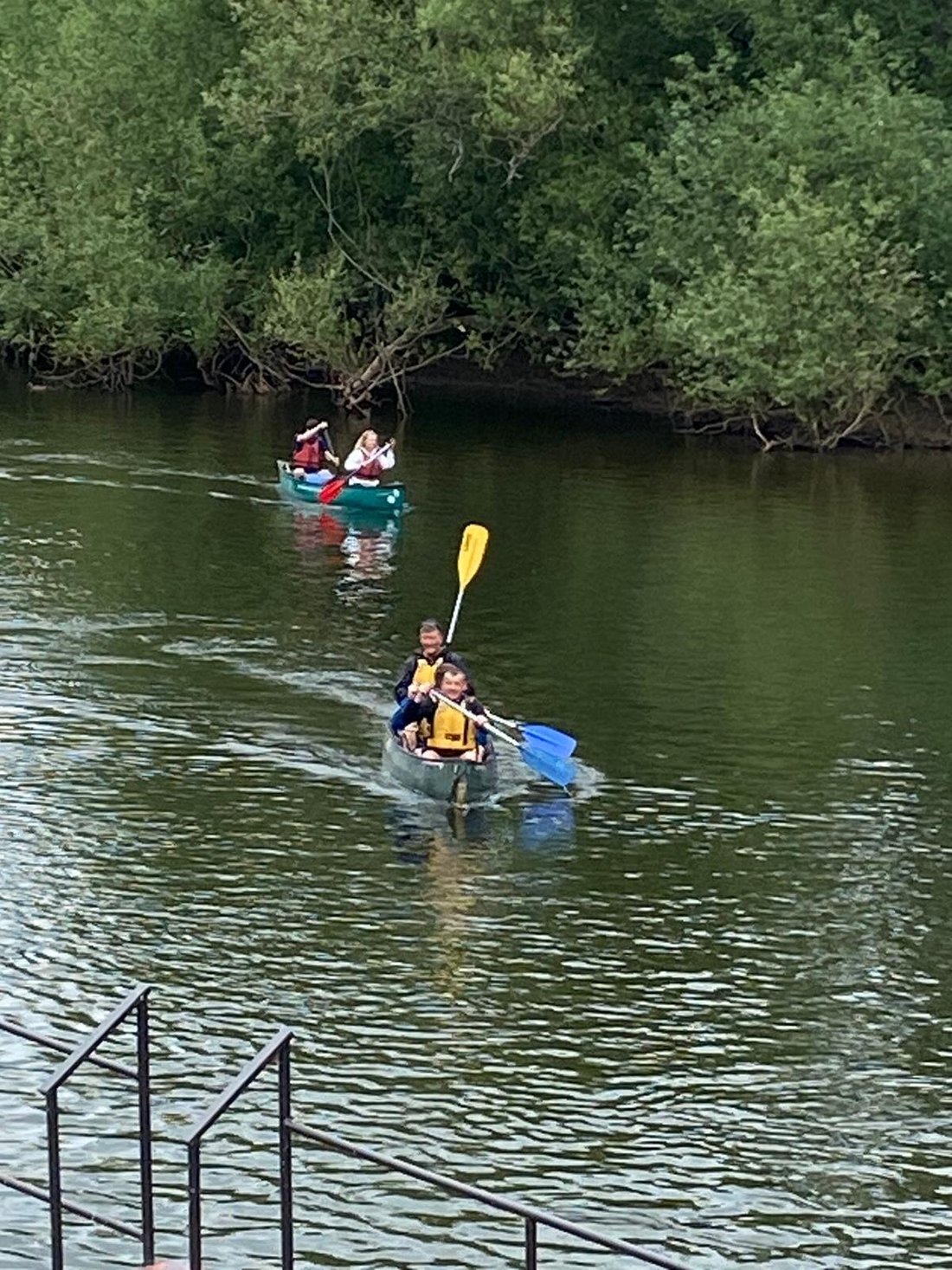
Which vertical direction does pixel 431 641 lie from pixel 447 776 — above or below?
above

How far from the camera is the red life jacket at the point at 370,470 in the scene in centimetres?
4622

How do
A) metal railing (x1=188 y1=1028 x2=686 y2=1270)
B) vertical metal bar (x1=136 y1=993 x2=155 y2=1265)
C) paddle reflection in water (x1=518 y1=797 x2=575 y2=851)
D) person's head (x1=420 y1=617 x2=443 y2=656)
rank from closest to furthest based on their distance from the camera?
metal railing (x1=188 y1=1028 x2=686 y2=1270) → vertical metal bar (x1=136 y1=993 x2=155 y2=1265) → paddle reflection in water (x1=518 y1=797 x2=575 y2=851) → person's head (x1=420 y1=617 x2=443 y2=656)

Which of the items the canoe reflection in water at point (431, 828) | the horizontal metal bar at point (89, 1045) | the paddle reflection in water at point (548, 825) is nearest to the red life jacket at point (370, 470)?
the paddle reflection in water at point (548, 825)

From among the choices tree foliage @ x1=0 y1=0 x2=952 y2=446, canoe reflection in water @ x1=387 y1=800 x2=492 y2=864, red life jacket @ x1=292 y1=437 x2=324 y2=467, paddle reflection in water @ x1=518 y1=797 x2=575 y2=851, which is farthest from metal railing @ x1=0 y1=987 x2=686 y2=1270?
tree foliage @ x1=0 y1=0 x2=952 y2=446

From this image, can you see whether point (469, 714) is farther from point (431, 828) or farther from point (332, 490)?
point (332, 490)

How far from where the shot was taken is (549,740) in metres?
25.9

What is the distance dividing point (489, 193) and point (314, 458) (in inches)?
606

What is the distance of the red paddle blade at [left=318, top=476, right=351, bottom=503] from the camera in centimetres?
4538

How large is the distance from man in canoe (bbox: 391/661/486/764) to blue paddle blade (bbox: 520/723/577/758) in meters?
0.53

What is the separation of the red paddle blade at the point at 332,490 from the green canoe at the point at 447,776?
19.7m

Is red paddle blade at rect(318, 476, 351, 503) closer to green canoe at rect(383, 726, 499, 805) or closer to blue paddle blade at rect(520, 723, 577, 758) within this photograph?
green canoe at rect(383, 726, 499, 805)

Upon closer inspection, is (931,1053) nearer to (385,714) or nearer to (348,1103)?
(348,1103)

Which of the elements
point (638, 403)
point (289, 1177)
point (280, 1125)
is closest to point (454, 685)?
point (289, 1177)

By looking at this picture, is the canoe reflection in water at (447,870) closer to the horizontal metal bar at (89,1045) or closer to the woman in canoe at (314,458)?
the horizontal metal bar at (89,1045)
